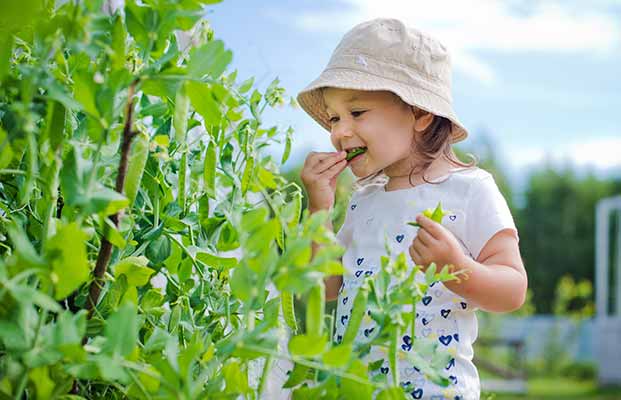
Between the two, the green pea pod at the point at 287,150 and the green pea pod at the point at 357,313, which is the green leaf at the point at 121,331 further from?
the green pea pod at the point at 287,150

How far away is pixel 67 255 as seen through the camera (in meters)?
0.52

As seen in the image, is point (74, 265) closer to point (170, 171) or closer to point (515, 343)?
point (170, 171)

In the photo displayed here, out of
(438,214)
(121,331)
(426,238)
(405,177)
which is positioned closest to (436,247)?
(426,238)

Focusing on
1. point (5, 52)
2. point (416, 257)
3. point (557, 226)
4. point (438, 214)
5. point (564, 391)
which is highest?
point (5, 52)

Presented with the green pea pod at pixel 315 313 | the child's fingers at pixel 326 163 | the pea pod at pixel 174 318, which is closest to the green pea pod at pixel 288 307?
the pea pod at pixel 174 318

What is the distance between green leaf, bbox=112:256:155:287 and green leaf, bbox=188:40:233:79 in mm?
203

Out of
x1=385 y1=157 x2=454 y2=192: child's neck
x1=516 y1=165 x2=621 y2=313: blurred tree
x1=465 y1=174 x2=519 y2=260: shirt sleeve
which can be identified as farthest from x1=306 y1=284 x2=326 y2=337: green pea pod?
x1=516 y1=165 x2=621 y2=313: blurred tree

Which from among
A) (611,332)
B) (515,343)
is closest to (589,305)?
(611,332)

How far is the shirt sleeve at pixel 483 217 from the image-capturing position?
1100 millimetres

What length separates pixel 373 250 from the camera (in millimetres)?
1198

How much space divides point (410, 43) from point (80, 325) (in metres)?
0.80

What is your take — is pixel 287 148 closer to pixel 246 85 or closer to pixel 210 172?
pixel 246 85

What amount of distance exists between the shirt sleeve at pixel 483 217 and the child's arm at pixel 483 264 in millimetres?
10

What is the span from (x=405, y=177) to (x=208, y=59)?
0.69 m
